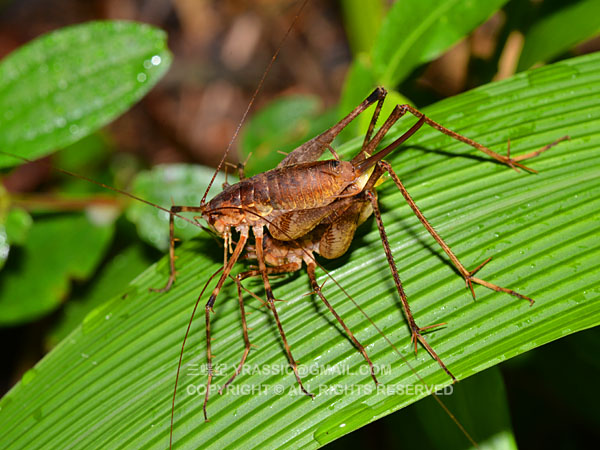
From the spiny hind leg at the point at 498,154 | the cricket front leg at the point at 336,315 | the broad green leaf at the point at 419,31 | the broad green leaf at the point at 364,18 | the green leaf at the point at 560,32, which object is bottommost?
the cricket front leg at the point at 336,315

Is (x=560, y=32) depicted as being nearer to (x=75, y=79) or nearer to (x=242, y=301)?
(x=242, y=301)

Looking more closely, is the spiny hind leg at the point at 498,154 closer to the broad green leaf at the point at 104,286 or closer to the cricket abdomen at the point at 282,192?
the cricket abdomen at the point at 282,192

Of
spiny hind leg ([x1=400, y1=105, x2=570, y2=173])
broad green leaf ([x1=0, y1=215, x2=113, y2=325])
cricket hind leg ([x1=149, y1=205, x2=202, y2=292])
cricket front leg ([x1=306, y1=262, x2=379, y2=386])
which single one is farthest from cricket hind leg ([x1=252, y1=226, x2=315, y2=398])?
broad green leaf ([x1=0, y1=215, x2=113, y2=325])

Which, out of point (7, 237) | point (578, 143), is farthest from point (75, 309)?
point (578, 143)

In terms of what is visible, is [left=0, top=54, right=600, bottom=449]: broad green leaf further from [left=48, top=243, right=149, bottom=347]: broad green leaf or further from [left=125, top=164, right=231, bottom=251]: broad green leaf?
[left=48, top=243, right=149, bottom=347]: broad green leaf

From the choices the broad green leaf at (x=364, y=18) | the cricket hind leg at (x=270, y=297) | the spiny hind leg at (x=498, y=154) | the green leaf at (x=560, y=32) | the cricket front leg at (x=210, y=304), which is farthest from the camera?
the broad green leaf at (x=364, y=18)

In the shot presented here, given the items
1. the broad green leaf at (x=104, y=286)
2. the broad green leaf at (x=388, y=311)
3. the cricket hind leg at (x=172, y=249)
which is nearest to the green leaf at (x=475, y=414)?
the broad green leaf at (x=388, y=311)
